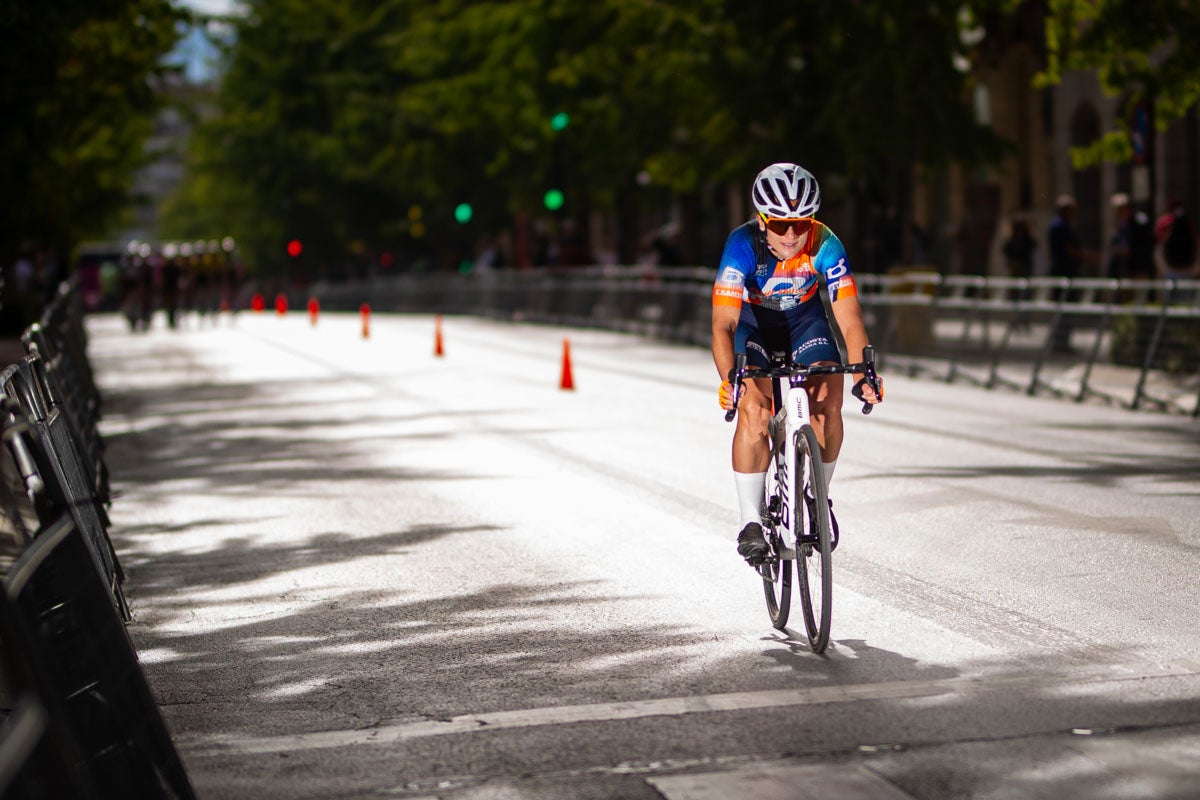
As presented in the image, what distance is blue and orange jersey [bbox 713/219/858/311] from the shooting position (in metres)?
7.59

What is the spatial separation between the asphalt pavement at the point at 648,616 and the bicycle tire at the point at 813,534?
14 cm

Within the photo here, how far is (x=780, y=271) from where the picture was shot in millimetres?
7656

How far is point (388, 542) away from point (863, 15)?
58.7ft

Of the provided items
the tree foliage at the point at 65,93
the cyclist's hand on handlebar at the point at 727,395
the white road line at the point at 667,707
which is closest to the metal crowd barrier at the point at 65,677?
the white road line at the point at 667,707

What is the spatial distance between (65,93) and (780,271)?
25.3m

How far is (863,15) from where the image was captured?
26953 mm

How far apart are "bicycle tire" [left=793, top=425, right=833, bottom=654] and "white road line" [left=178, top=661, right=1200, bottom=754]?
0.47 m

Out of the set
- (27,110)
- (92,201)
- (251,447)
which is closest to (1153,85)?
(251,447)

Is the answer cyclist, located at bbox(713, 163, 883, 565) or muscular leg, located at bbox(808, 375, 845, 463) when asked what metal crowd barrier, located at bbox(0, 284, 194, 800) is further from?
muscular leg, located at bbox(808, 375, 845, 463)

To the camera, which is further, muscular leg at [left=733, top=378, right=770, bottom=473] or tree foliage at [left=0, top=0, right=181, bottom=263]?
tree foliage at [left=0, top=0, right=181, bottom=263]

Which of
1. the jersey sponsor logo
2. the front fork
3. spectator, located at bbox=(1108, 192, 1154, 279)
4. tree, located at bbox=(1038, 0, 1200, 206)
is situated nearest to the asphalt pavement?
the front fork

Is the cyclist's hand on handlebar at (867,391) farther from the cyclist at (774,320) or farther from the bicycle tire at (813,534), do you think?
the bicycle tire at (813,534)

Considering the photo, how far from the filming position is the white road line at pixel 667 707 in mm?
6215

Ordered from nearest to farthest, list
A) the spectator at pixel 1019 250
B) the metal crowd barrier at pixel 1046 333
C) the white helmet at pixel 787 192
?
the white helmet at pixel 787 192
the metal crowd barrier at pixel 1046 333
the spectator at pixel 1019 250
